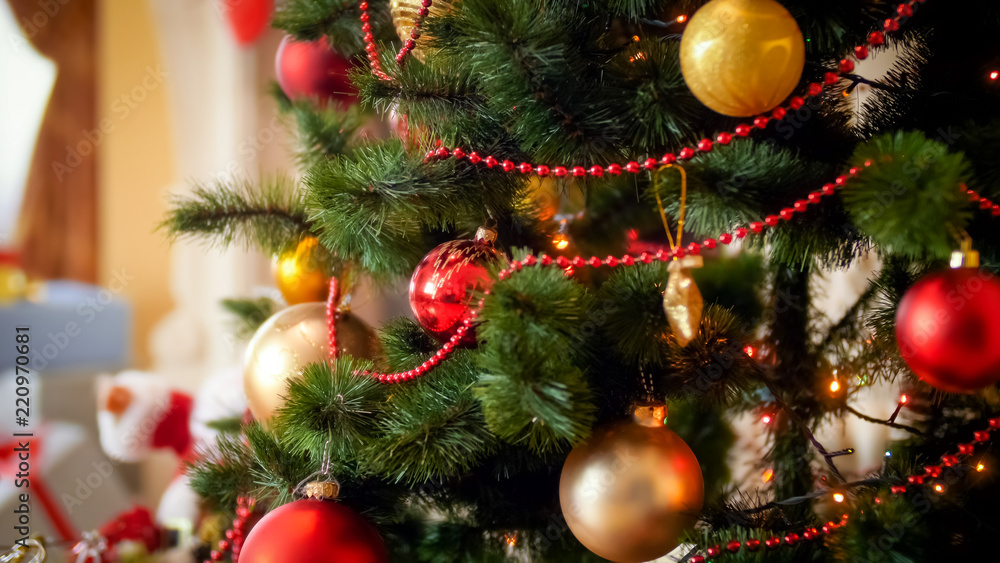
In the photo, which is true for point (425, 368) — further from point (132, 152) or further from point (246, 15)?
point (132, 152)

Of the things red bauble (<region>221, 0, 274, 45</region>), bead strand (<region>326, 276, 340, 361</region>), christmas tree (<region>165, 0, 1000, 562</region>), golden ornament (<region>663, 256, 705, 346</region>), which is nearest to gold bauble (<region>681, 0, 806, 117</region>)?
christmas tree (<region>165, 0, 1000, 562</region>)

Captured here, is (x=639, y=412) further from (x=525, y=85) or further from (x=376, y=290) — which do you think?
(x=376, y=290)

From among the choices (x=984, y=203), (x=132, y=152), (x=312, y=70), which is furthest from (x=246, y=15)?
(x=984, y=203)

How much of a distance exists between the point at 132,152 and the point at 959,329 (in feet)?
6.88

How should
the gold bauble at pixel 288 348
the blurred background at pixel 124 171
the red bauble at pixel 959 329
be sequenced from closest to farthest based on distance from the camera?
the red bauble at pixel 959 329
the gold bauble at pixel 288 348
the blurred background at pixel 124 171

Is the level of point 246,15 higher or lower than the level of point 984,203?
higher

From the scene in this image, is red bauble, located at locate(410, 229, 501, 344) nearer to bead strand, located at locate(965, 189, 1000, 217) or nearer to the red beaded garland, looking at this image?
the red beaded garland

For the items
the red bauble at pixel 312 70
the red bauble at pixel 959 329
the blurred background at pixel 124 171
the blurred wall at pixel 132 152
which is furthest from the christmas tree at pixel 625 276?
the blurred wall at pixel 132 152

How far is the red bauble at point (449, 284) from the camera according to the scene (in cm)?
51

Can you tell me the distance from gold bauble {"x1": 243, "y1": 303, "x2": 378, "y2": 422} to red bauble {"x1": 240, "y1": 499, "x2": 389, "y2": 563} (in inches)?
6.0

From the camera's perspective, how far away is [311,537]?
1.52 feet

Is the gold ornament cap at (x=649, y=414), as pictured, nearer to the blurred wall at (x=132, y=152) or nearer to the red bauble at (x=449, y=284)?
the red bauble at (x=449, y=284)

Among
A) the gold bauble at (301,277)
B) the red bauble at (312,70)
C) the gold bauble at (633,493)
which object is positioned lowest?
the gold bauble at (633,493)

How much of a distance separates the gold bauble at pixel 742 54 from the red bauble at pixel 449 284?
0.21 meters
